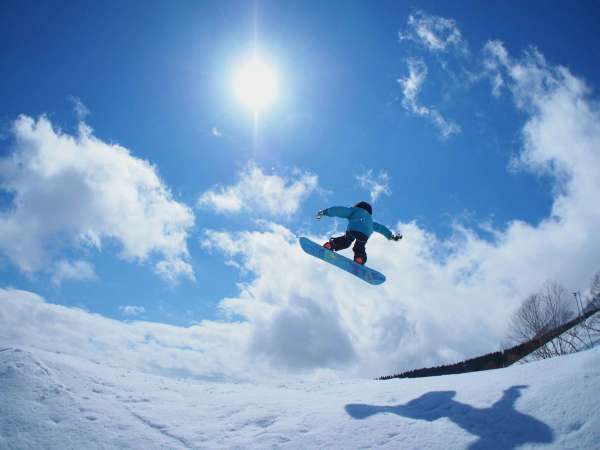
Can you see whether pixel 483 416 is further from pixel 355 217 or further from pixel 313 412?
pixel 355 217

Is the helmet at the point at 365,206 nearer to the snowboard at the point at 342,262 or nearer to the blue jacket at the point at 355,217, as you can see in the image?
the blue jacket at the point at 355,217

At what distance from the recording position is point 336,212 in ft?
36.4

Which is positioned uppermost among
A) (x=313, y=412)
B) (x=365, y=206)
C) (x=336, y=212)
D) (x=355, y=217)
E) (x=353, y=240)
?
(x=365, y=206)

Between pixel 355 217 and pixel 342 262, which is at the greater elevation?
pixel 355 217

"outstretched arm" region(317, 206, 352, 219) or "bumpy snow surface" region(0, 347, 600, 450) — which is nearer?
"bumpy snow surface" region(0, 347, 600, 450)

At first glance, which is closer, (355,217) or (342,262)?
(355,217)

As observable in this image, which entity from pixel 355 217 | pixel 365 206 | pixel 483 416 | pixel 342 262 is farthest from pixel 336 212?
pixel 483 416

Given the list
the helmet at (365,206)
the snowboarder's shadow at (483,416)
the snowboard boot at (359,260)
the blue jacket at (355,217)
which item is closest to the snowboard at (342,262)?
the snowboard boot at (359,260)

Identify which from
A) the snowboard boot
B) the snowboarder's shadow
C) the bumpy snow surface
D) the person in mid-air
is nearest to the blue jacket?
the person in mid-air

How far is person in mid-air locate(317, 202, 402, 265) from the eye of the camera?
36.0ft

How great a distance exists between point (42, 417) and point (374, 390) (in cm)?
530

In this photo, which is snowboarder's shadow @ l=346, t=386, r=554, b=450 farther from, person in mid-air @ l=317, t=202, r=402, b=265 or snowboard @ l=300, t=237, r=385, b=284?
snowboard @ l=300, t=237, r=385, b=284

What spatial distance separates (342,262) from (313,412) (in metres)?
6.58

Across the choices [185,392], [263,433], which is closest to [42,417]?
[185,392]
